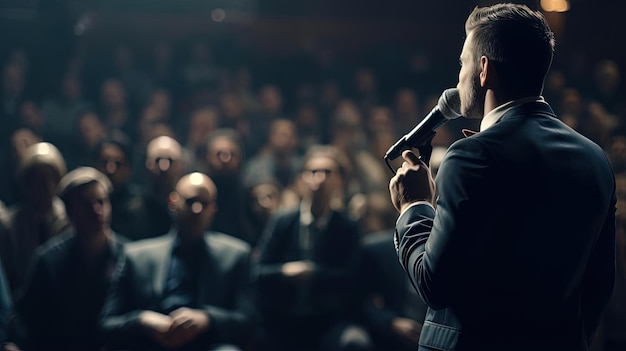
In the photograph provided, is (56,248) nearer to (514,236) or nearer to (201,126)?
(201,126)

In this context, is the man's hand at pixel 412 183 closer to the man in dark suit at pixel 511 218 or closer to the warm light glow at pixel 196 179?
the man in dark suit at pixel 511 218

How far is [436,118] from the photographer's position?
71.1 inches

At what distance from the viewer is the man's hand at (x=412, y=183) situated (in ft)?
5.80

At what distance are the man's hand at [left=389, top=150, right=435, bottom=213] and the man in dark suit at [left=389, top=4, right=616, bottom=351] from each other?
0.21 feet

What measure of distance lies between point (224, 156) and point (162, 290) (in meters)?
1.40

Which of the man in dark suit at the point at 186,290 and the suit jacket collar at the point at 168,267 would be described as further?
the suit jacket collar at the point at 168,267

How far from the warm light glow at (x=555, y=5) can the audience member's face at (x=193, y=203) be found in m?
3.87

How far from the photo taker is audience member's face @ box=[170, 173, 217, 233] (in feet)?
14.6

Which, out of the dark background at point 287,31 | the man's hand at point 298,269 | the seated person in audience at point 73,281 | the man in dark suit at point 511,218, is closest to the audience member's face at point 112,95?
the dark background at point 287,31

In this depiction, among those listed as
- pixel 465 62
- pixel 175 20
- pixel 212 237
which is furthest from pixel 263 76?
pixel 465 62

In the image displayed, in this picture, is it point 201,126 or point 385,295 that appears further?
point 201,126

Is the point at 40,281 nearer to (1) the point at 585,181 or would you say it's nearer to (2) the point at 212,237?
(2) the point at 212,237

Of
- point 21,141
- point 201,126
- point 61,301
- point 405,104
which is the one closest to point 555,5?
point 405,104

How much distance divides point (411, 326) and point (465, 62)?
3056 millimetres
